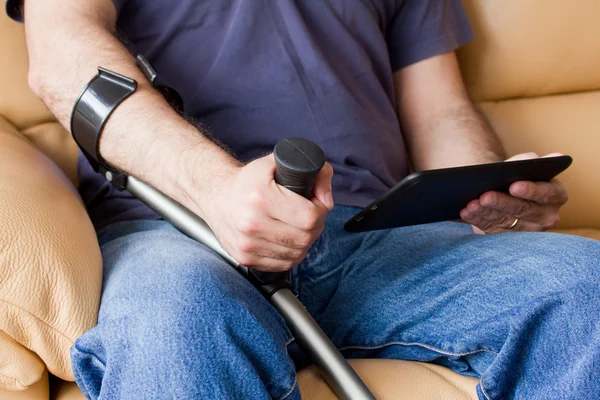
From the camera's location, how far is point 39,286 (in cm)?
63

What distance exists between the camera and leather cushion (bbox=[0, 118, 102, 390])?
0.62 metres

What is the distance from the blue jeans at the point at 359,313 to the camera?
20.8 inches

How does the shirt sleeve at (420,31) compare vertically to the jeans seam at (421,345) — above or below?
above

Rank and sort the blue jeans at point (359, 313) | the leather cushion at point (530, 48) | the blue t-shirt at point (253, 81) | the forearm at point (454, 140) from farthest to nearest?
the leather cushion at point (530, 48), the forearm at point (454, 140), the blue t-shirt at point (253, 81), the blue jeans at point (359, 313)

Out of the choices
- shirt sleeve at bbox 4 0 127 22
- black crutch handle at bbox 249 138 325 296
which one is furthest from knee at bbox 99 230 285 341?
shirt sleeve at bbox 4 0 127 22

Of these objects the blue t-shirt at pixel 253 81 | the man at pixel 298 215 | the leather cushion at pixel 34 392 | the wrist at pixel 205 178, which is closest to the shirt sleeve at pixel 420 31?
the man at pixel 298 215

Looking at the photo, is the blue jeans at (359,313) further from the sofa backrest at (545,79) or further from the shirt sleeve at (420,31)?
the sofa backrest at (545,79)

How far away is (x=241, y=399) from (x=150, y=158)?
1.08 feet

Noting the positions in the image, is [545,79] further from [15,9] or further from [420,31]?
[15,9]

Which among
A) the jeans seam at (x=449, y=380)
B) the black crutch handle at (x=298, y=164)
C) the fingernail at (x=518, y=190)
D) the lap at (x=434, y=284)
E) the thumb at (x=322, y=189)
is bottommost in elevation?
the jeans seam at (x=449, y=380)

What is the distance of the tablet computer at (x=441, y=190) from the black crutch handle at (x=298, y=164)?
0.50 feet

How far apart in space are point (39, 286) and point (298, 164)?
32 cm

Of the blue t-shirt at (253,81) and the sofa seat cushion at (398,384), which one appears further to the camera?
the blue t-shirt at (253,81)

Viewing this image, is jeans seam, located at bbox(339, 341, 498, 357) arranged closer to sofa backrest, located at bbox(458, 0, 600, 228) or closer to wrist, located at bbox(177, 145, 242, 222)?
wrist, located at bbox(177, 145, 242, 222)
